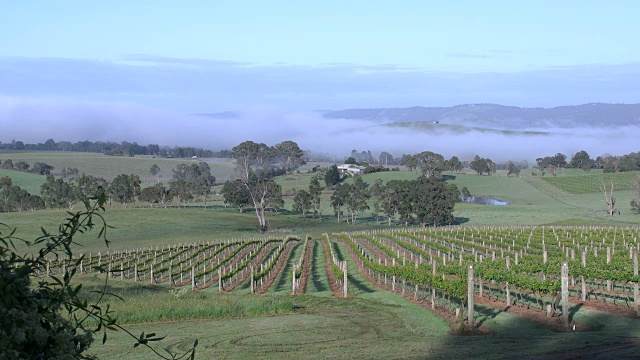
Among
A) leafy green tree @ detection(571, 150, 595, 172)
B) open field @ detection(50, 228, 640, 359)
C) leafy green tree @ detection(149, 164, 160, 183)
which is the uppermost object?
leafy green tree @ detection(571, 150, 595, 172)

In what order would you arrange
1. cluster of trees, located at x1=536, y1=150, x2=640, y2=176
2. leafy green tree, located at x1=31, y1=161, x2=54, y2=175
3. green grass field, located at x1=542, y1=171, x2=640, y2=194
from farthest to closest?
leafy green tree, located at x1=31, y1=161, x2=54, y2=175 < cluster of trees, located at x1=536, y1=150, x2=640, y2=176 < green grass field, located at x1=542, y1=171, x2=640, y2=194

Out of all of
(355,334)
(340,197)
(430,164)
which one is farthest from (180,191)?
(355,334)

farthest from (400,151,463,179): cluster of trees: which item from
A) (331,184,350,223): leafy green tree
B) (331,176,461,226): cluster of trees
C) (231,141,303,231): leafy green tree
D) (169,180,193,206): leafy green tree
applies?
(169,180,193,206): leafy green tree

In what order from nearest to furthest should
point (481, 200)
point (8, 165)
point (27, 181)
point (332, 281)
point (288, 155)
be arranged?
point (332, 281) → point (481, 200) → point (27, 181) → point (288, 155) → point (8, 165)

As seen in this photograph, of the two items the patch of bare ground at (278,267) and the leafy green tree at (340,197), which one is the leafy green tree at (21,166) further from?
the patch of bare ground at (278,267)

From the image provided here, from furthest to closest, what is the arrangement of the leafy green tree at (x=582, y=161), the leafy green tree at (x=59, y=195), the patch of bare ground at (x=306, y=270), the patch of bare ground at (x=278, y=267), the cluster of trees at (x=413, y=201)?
the leafy green tree at (x=582, y=161)
the leafy green tree at (x=59, y=195)
the cluster of trees at (x=413, y=201)
the patch of bare ground at (x=278, y=267)
the patch of bare ground at (x=306, y=270)

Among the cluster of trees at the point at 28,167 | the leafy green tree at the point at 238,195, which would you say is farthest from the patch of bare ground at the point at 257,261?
the cluster of trees at the point at 28,167

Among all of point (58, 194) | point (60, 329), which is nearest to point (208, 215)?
point (58, 194)

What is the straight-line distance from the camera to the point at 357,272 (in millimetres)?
41781

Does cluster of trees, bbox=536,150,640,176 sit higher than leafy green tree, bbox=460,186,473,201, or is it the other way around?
cluster of trees, bbox=536,150,640,176

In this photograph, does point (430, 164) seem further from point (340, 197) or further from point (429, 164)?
point (340, 197)

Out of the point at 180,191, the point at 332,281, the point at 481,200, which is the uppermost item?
the point at 180,191

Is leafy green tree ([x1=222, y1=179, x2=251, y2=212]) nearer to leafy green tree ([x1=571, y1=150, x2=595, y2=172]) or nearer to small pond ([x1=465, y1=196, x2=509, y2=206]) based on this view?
small pond ([x1=465, y1=196, x2=509, y2=206])

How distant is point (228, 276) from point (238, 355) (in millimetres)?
20282
